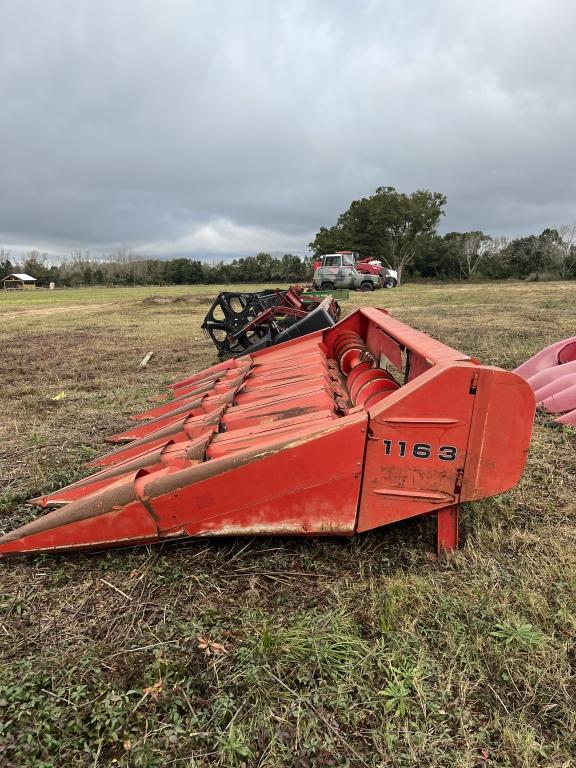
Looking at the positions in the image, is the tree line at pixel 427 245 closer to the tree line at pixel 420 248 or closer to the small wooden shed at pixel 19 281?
the tree line at pixel 420 248

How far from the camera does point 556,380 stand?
4.89 metres

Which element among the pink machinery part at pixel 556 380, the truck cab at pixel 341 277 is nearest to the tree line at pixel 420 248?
the truck cab at pixel 341 277

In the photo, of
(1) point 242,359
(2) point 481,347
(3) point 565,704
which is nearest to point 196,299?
(2) point 481,347

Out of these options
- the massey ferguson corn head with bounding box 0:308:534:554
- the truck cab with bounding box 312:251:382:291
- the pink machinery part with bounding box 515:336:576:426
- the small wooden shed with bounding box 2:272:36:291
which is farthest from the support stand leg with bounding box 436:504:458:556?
the small wooden shed with bounding box 2:272:36:291

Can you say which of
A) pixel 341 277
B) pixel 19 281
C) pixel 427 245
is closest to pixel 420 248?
pixel 427 245

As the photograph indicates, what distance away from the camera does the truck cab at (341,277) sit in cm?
2828

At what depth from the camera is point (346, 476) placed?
2188mm

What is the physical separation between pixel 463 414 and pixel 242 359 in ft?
10.3

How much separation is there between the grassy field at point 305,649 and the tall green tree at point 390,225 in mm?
44852

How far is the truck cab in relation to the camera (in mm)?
28281

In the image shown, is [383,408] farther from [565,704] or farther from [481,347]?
[481,347]

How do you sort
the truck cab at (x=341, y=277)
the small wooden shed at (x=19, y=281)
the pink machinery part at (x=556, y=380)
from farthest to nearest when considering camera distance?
the small wooden shed at (x=19, y=281) < the truck cab at (x=341, y=277) < the pink machinery part at (x=556, y=380)

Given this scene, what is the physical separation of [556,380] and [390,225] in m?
43.2

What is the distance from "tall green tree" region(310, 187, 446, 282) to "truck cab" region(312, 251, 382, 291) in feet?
56.4
